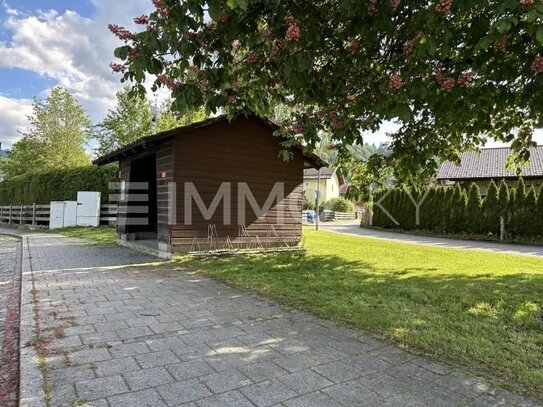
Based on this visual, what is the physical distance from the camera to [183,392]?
8.94 feet

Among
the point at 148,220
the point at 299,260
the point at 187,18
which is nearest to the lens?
the point at 187,18

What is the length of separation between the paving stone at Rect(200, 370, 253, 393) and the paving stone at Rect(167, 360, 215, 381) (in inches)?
3.6

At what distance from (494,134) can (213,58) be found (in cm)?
521

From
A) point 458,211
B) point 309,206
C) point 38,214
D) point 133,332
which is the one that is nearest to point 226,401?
point 133,332

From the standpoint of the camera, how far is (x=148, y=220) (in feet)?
40.9

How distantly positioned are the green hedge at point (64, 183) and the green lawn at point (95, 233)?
1.97 metres

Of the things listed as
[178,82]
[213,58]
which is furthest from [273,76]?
[178,82]

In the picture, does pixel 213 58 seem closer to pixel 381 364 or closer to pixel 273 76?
pixel 273 76

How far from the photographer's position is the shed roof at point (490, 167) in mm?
26906

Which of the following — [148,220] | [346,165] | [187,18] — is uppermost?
[187,18]

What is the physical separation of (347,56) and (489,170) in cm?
2787

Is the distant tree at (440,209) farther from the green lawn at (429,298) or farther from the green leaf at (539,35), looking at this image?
the green leaf at (539,35)

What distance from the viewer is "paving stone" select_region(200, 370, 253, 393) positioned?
2791mm

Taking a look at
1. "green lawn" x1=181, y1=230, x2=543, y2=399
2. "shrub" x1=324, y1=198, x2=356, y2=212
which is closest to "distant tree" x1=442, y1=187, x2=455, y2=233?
"green lawn" x1=181, y1=230, x2=543, y2=399
